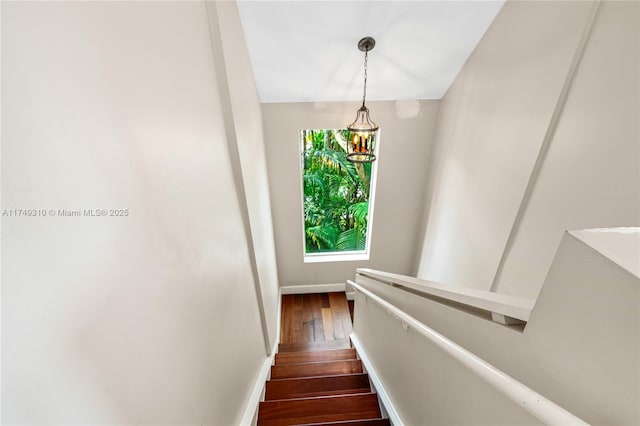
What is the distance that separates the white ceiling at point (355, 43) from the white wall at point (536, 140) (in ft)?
0.69

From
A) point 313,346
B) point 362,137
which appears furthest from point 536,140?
point 313,346

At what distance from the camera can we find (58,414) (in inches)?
16.8

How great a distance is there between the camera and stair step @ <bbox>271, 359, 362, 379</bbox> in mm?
2387

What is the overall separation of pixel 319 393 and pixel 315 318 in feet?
5.61

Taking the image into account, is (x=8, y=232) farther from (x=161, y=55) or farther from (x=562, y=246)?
(x=562, y=246)

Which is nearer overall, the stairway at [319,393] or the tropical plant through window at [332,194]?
the stairway at [319,393]

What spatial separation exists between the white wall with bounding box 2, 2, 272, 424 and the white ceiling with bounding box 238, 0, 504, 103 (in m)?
1.20

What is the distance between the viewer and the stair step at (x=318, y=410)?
1754 millimetres

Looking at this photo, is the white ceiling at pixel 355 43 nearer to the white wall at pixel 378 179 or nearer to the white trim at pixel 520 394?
the white wall at pixel 378 179

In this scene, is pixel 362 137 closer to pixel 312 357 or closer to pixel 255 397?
pixel 255 397

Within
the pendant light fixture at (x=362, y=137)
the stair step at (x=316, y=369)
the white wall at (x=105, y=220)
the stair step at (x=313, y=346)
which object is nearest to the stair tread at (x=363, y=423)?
the stair step at (x=316, y=369)

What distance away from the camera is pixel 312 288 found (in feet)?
13.9

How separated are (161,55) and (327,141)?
2.76 m

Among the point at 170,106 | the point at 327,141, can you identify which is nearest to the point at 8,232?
the point at 170,106
